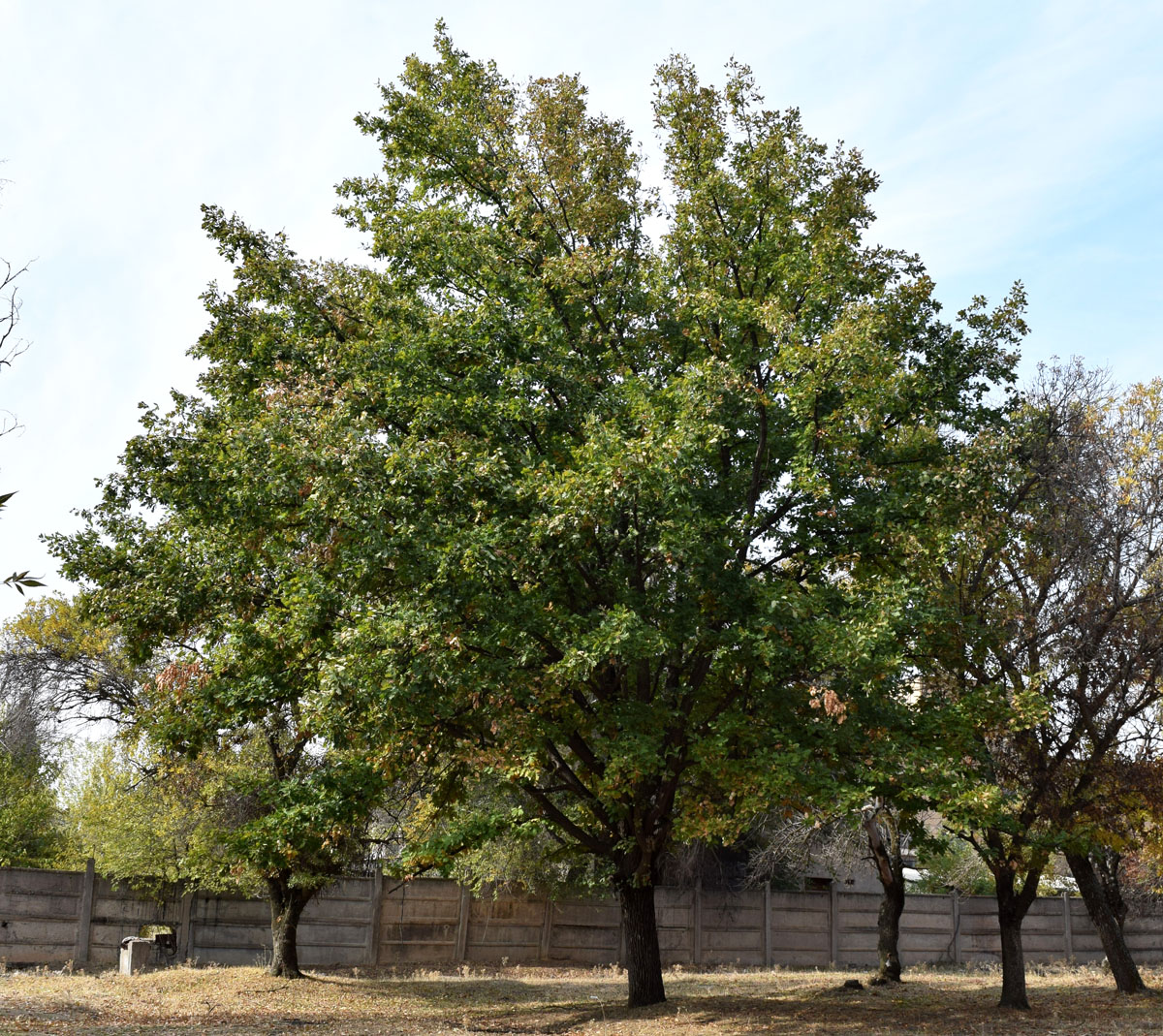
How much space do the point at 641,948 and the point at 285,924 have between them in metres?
7.05

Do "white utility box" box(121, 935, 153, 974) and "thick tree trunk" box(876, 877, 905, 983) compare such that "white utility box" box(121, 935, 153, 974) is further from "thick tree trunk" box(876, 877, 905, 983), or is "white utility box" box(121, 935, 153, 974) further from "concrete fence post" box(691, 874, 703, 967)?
"thick tree trunk" box(876, 877, 905, 983)

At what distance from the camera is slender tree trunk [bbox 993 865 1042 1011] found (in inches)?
602

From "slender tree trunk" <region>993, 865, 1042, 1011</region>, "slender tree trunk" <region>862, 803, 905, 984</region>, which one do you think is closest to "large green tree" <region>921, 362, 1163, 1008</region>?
"slender tree trunk" <region>993, 865, 1042, 1011</region>

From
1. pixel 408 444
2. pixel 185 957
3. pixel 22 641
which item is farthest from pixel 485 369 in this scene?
pixel 22 641

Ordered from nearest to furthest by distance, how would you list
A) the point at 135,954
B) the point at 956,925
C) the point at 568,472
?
the point at 568,472, the point at 135,954, the point at 956,925

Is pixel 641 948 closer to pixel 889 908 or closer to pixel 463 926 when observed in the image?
pixel 889 908

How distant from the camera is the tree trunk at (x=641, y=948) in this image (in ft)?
49.9

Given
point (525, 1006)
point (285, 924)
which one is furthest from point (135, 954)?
point (525, 1006)

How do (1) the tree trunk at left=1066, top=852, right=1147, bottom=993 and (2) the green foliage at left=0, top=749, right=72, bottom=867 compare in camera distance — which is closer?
(1) the tree trunk at left=1066, top=852, right=1147, bottom=993

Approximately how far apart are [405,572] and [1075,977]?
17.4m

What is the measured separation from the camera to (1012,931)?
15.8m

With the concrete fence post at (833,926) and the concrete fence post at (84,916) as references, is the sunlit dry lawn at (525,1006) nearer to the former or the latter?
the concrete fence post at (84,916)

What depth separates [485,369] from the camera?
1368 cm

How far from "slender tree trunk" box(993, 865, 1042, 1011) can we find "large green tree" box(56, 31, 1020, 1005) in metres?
5.14
